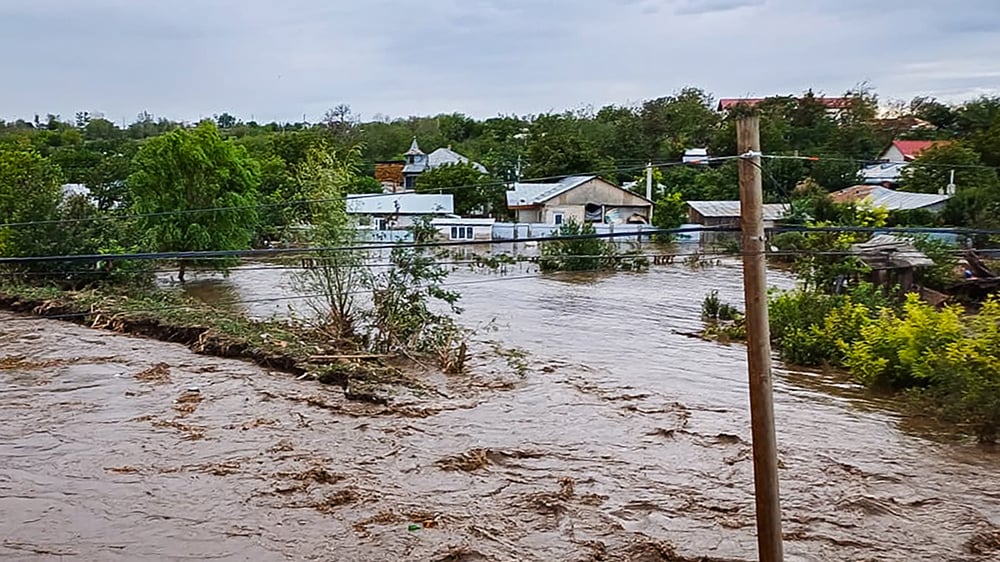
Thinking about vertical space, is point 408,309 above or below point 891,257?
below

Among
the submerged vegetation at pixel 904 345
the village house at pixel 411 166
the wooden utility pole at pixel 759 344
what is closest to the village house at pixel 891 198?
the submerged vegetation at pixel 904 345

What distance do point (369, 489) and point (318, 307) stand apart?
7.00m

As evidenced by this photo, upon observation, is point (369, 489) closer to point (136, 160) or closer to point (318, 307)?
point (318, 307)

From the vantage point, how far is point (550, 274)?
27.3 metres

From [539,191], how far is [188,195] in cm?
1803

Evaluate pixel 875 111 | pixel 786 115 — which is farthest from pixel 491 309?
pixel 875 111

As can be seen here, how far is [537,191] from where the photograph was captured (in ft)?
127

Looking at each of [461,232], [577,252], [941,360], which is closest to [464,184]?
[461,232]

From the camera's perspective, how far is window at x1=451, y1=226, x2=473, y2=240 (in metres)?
30.8

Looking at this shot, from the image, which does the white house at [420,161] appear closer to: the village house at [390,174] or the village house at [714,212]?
the village house at [390,174]

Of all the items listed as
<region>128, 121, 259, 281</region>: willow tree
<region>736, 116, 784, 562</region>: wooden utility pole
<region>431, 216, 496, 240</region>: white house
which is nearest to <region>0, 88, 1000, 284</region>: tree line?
<region>128, 121, 259, 281</region>: willow tree

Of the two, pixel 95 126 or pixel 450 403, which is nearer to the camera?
pixel 450 403

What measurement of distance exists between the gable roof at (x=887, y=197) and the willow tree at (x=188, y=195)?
17.3m

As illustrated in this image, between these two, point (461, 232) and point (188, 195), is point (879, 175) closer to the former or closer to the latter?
point (461, 232)
